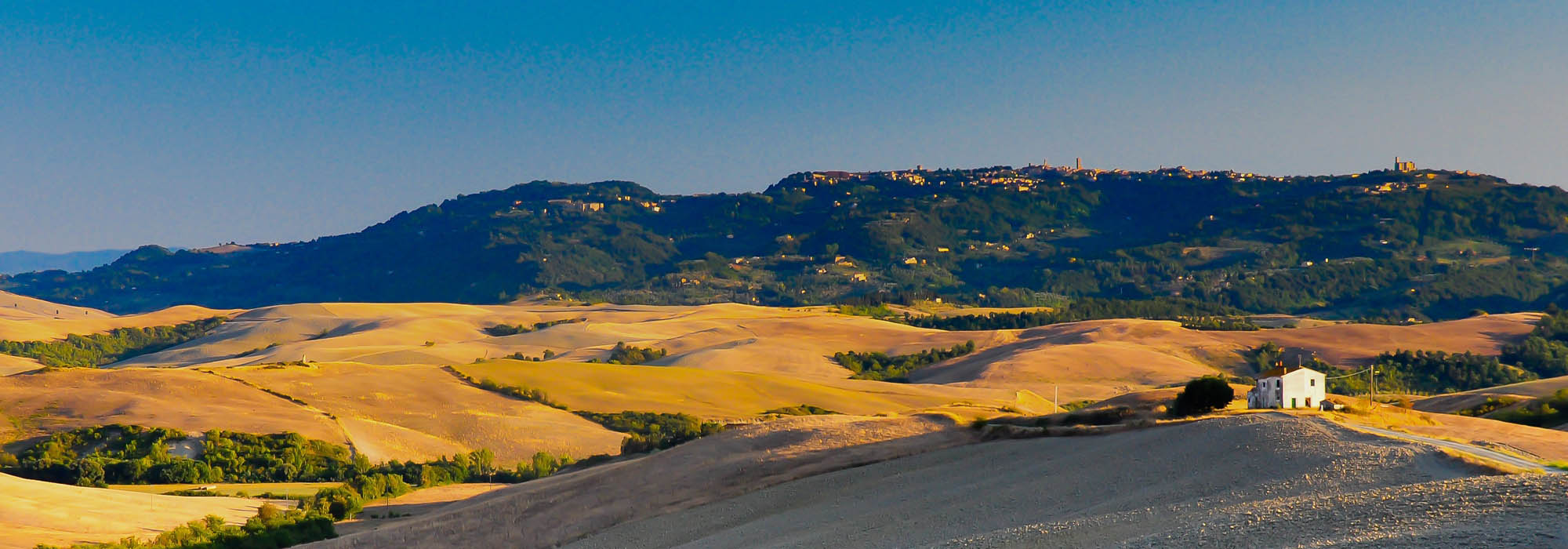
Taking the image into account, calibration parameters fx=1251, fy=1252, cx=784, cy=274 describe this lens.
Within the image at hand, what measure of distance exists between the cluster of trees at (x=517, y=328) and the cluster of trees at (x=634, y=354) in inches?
1231

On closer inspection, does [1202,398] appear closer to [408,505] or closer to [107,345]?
[408,505]

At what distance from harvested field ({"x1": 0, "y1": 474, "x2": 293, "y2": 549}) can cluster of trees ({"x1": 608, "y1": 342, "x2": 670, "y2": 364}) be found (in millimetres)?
71630

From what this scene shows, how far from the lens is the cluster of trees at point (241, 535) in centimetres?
3578

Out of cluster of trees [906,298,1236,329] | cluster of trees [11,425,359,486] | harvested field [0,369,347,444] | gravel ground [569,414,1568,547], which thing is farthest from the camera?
cluster of trees [906,298,1236,329]

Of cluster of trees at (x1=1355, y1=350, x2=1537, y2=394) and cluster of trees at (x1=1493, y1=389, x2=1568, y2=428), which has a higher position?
cluster of trees at (x1=1493, y1=389, x2=1568, y2=428)

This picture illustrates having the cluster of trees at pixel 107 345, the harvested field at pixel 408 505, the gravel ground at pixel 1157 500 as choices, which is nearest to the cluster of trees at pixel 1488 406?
the gravel ground at pixel 1157 500

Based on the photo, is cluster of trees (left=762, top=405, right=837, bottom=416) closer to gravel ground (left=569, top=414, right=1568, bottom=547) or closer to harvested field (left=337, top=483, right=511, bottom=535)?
harvested field (left=337, top=483, right=511, bottom=535)

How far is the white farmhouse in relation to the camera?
113 feet

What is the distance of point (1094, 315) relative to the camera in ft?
521

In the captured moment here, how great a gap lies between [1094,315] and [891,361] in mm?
50432

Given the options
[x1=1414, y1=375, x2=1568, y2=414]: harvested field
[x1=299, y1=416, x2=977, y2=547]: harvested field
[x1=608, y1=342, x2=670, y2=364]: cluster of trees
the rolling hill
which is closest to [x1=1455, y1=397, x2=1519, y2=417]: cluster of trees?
[x1=1414, y1=375, x2=1568, y2=414]: harvested field

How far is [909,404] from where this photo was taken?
7888cm

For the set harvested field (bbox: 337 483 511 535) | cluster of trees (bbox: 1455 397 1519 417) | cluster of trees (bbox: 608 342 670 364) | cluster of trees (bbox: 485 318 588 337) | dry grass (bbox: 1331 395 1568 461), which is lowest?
cluster of trees (bbox: 485 318 588 337)

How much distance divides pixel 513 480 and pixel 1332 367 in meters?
69.7
